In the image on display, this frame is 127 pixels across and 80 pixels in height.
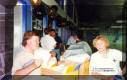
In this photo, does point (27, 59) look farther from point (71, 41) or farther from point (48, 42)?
point (71, 41)

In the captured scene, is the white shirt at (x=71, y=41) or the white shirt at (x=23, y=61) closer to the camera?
the white shirt at (x=23, y=61)

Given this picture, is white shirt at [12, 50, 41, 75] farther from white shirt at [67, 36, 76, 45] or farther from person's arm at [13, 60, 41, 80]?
white shirt at [67, 36, 76, 45]

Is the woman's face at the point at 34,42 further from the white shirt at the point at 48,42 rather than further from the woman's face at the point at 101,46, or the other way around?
the woman's face at the point at 101,46

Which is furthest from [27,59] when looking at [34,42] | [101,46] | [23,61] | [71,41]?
[101,46]

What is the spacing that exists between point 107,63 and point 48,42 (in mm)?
705

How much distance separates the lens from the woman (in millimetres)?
3842

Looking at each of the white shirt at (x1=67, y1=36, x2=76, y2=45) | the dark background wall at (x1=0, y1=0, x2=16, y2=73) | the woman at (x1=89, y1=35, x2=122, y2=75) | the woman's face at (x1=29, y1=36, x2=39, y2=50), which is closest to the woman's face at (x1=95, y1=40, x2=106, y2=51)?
the woman at (x1=89, y1=35, x2=122, y2=75)

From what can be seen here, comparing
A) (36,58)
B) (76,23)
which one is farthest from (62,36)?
(36,58)

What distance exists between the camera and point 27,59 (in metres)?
3.86

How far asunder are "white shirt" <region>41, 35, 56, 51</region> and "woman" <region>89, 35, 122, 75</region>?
503mm

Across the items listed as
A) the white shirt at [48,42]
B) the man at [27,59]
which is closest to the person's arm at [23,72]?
the man at [27,59]

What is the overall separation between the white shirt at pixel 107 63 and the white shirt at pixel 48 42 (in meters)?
0.52

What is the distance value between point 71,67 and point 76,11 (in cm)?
87

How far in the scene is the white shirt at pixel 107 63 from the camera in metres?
3.84
